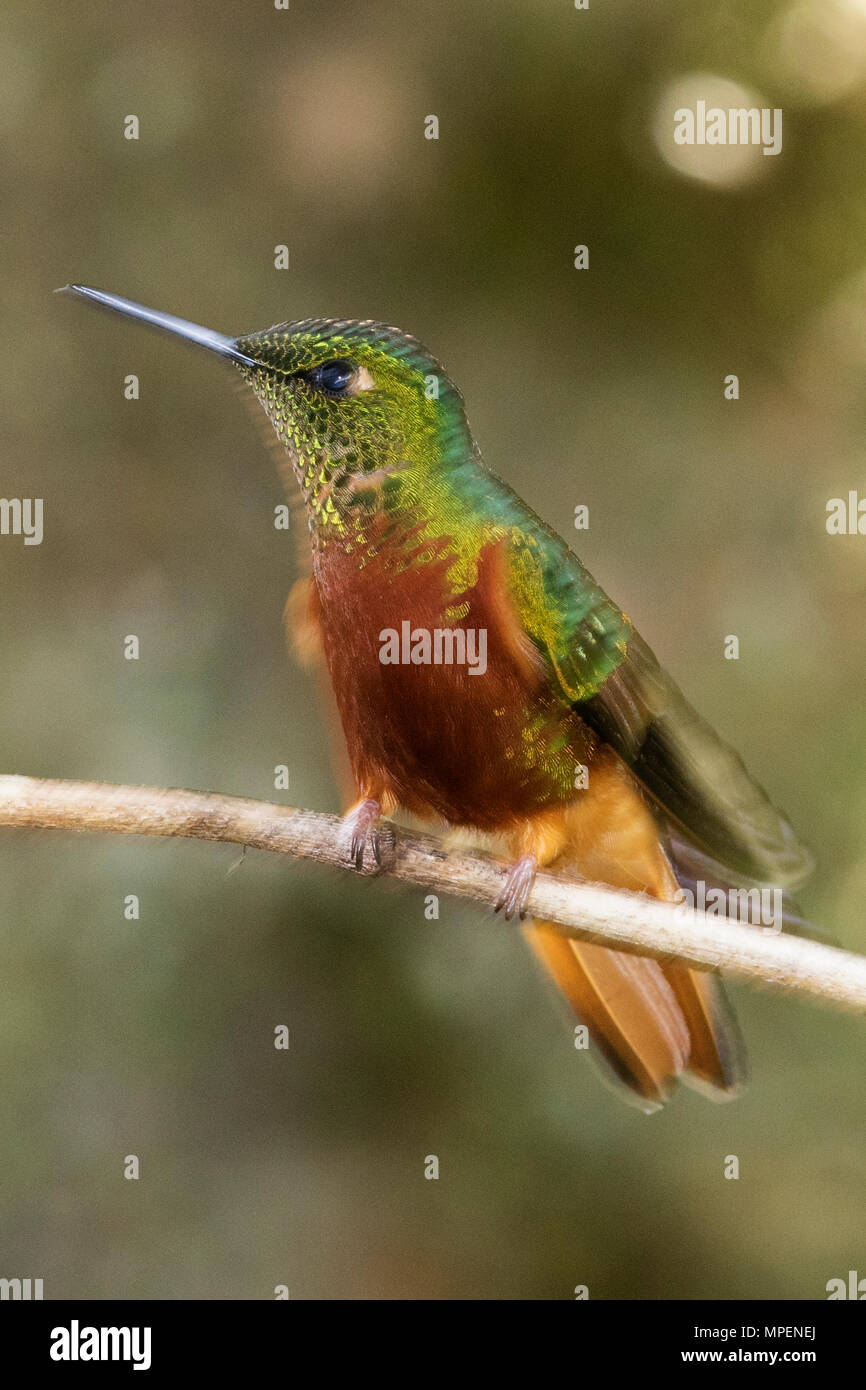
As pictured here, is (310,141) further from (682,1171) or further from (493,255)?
(682,1171)

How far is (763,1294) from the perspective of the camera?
1.83 meters

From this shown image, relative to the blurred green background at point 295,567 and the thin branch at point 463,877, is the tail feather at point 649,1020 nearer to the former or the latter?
the thin branch at point 463,877

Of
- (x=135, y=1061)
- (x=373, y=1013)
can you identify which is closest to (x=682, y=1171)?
(x=373, y=1013)

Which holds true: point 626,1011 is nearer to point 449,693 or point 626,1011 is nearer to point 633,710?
point 633,710

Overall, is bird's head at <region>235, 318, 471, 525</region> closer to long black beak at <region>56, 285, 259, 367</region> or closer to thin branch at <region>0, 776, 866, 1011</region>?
long black beak at <region>56, 285, 259, 367</region>

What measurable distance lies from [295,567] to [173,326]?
0.80 metres

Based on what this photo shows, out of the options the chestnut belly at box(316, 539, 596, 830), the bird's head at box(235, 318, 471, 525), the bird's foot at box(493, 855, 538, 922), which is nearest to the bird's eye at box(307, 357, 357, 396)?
the bird's head at box(235, 318, 471, 525)

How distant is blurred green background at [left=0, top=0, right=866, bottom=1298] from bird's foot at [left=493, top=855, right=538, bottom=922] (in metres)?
0.58

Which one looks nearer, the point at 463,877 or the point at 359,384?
the point at 463,877

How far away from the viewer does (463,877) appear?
134cm

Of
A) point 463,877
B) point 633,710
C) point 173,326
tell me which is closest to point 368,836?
point 463,877

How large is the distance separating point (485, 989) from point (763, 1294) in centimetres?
64

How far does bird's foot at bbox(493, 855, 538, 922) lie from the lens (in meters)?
1.43

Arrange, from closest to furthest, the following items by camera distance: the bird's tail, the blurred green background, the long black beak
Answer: the long black beak, the bird's tail, the blurred green background
